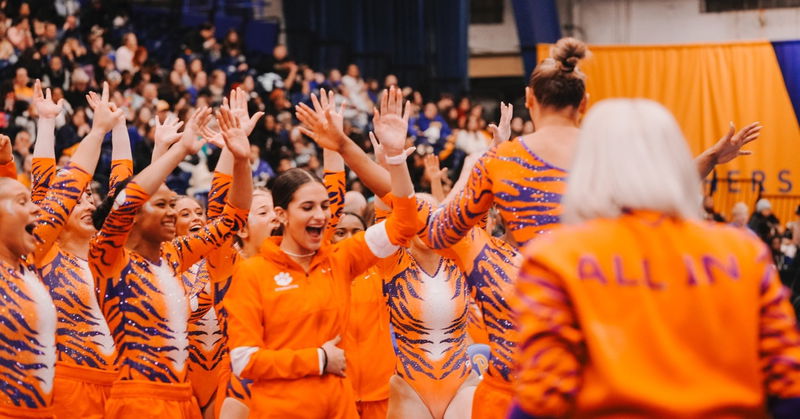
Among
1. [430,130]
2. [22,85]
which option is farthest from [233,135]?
[430,130]

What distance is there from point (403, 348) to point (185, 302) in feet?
3.74

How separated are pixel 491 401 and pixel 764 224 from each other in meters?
10.5

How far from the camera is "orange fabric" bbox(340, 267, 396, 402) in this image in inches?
230

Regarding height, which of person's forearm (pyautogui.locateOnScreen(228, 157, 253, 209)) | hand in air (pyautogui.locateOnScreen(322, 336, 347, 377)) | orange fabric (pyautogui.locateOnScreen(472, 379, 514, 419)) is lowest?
orange fabric (pyautogui.locateOnScreen(472, 379, 514, 419))

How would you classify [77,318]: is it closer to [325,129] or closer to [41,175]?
[41,175]

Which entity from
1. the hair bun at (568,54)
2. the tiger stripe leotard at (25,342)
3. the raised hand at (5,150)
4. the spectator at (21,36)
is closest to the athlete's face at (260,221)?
the raised hand at (5,150)

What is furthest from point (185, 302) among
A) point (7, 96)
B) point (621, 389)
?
point (7, 96)

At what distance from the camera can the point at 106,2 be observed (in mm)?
16125

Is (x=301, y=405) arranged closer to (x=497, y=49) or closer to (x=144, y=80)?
(x=144, y=80)

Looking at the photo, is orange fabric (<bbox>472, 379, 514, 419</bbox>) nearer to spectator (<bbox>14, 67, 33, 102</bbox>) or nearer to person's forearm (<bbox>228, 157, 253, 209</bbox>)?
person's forearm (<bbox>228, 157, 253, 209</bbox>)

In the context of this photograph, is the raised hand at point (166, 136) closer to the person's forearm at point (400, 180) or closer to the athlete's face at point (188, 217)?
the athlete's face at point (188, 217)

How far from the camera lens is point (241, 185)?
4.61 metres

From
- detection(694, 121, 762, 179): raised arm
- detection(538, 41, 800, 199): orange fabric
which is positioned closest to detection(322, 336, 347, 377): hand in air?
detection(694, 121, 762, 179): raised arm

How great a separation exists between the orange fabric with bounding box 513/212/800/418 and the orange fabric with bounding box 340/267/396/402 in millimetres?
3520
